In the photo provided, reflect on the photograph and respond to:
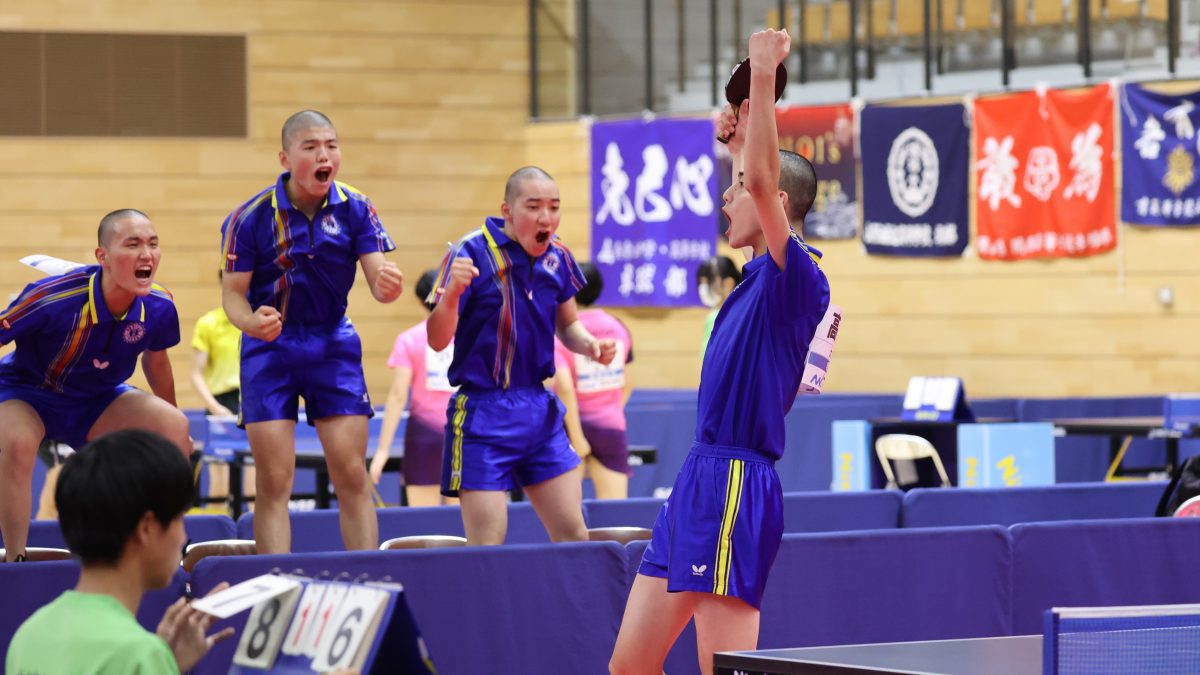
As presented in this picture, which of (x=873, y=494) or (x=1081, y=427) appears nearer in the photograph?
(x=873, y=494)

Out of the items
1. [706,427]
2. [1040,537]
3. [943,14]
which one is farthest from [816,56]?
[706,427]

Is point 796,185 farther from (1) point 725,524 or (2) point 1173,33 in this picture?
(2) point 1173,33

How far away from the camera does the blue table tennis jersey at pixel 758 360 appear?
409 centimetres

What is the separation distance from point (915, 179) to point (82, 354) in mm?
10411

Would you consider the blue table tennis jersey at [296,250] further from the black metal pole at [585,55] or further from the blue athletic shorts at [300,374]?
the black metal pole at [585,55]

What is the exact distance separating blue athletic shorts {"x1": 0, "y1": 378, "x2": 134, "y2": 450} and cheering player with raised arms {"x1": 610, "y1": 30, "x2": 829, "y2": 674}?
2547mm

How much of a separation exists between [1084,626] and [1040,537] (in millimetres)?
2971

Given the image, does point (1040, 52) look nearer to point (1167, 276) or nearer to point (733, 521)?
point (1167, 276)

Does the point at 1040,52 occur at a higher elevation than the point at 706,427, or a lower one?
higher

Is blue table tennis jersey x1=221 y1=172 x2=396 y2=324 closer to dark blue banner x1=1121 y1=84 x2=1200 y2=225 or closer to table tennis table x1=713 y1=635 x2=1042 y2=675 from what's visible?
table tennis table x1=713 y1=635 x2=1042 y2=675

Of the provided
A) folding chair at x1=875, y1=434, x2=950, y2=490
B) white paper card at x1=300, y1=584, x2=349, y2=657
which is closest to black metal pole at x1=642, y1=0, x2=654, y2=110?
folding chair at x1=875, y1=434, x2=950, y2=490

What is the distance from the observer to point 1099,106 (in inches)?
543

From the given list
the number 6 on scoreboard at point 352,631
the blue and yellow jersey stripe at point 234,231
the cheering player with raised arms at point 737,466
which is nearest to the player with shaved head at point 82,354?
the blue and yellow jersey stripe at point 234,231

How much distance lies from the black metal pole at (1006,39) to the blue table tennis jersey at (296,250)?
9829mm
